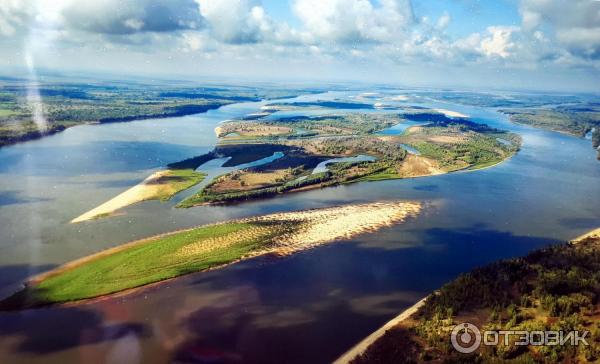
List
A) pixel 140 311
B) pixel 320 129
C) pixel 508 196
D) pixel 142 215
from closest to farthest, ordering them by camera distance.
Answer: pixel 140 311
pixel 142 215
pixel 508 196
pixel 320 129

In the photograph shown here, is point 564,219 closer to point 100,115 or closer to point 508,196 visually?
point 508,196

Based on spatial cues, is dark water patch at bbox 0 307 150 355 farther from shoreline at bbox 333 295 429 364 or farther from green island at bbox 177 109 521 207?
green island at bbox 177 109 521 207

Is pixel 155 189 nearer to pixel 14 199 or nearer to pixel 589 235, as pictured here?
pixel 14 199

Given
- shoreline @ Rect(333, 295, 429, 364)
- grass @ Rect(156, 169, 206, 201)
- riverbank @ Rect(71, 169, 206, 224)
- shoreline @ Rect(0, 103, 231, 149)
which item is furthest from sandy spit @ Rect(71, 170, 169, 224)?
shoreline @ Rect(0, 103, 231, 149)

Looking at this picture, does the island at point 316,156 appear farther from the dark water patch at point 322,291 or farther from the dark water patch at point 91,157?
the dark water patch at point 322,291

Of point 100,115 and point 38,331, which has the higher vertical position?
point 100,115

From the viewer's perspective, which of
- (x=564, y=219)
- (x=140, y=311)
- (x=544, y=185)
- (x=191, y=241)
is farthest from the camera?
(x=544, y=185)

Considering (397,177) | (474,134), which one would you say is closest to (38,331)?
(397,177)
